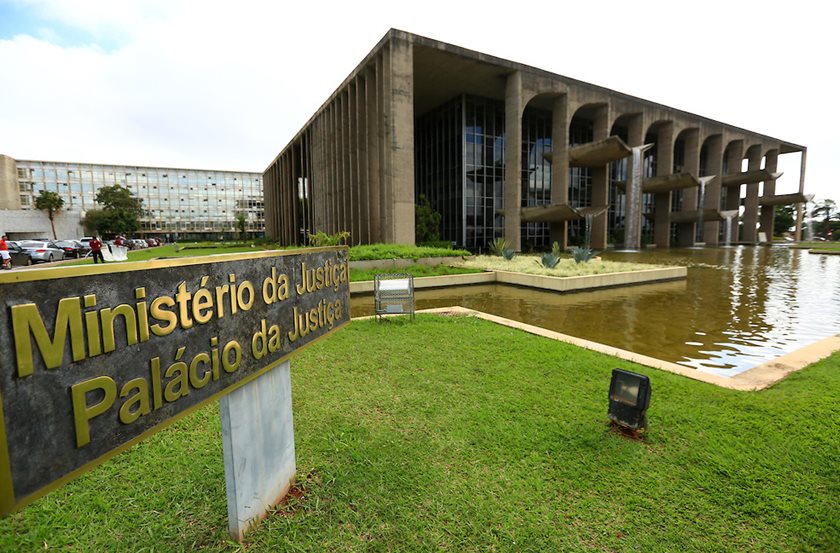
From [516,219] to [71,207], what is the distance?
104m

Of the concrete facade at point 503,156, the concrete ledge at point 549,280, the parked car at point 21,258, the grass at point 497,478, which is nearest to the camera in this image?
the grass at point 497,478

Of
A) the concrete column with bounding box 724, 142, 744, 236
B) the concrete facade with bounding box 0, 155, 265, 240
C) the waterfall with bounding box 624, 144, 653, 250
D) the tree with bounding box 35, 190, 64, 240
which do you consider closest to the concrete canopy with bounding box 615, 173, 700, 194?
the waterfall with bounding box 624, 144, 653, 250

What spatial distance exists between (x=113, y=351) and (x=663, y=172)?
5274 centimetres

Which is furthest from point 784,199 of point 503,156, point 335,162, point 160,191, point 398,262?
point 160,191

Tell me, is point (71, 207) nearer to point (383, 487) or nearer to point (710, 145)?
point (383, 487)

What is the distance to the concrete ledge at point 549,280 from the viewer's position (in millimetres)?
14234

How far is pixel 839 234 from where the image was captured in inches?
3012

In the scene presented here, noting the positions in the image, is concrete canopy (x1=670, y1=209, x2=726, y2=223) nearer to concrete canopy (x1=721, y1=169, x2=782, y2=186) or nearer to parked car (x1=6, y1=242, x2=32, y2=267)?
concrete canopy (x1=721, y1=169, x2=782, y2=186)

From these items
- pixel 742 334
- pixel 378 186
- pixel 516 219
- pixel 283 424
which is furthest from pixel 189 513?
pixel 516 219

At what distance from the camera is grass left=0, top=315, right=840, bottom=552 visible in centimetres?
283

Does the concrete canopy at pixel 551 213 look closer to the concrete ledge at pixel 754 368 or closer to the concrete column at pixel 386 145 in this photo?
the concrete column at pixel 386 145

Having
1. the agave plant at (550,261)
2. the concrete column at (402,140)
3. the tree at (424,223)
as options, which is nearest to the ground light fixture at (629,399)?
the agave plant at (550,261)

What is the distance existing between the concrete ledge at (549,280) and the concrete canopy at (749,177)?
4824cm

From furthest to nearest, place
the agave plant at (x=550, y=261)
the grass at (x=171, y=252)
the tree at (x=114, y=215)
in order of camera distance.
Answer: the tree at (x=114, y=215) → the grass at (x=171, y=252) → the agave plant at (x=550, y=261)
